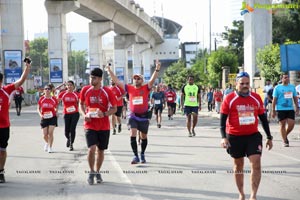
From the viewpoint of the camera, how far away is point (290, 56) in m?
22.2

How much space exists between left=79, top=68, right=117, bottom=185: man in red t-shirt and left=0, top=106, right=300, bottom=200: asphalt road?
1.62 ft

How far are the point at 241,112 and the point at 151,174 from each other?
10.1 feet

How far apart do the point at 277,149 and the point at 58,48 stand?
107ft

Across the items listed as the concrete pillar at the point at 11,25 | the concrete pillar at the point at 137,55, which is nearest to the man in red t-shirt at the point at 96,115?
the concrete pillar at the point at 11,25

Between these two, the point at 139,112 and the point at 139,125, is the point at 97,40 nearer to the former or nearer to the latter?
the point at 139,112

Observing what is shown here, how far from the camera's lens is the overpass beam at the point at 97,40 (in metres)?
53.5

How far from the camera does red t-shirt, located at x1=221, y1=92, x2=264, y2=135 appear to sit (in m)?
7.36

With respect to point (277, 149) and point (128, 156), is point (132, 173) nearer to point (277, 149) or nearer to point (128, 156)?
point (128, 156)

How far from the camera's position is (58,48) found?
43.7 meters

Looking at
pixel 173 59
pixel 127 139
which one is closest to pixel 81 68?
pixel 173 59

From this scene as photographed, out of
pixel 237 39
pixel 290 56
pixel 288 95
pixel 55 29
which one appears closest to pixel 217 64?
pixel 55 29

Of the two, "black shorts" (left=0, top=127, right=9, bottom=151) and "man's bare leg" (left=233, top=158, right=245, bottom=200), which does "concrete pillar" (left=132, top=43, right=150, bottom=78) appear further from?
"man's bare leg" (left=233, top=158, right=245, bottom=200)

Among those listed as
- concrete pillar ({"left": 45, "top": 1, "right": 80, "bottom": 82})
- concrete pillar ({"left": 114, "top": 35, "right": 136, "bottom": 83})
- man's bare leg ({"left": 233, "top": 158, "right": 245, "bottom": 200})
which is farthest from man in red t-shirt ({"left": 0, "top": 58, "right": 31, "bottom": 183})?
concrete pillar ({"left": 114, "top": 35, "right": 136, "bottom": 83})

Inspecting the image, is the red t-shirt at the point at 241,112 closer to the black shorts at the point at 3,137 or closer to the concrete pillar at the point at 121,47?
the black shorts at the point at 3,137
